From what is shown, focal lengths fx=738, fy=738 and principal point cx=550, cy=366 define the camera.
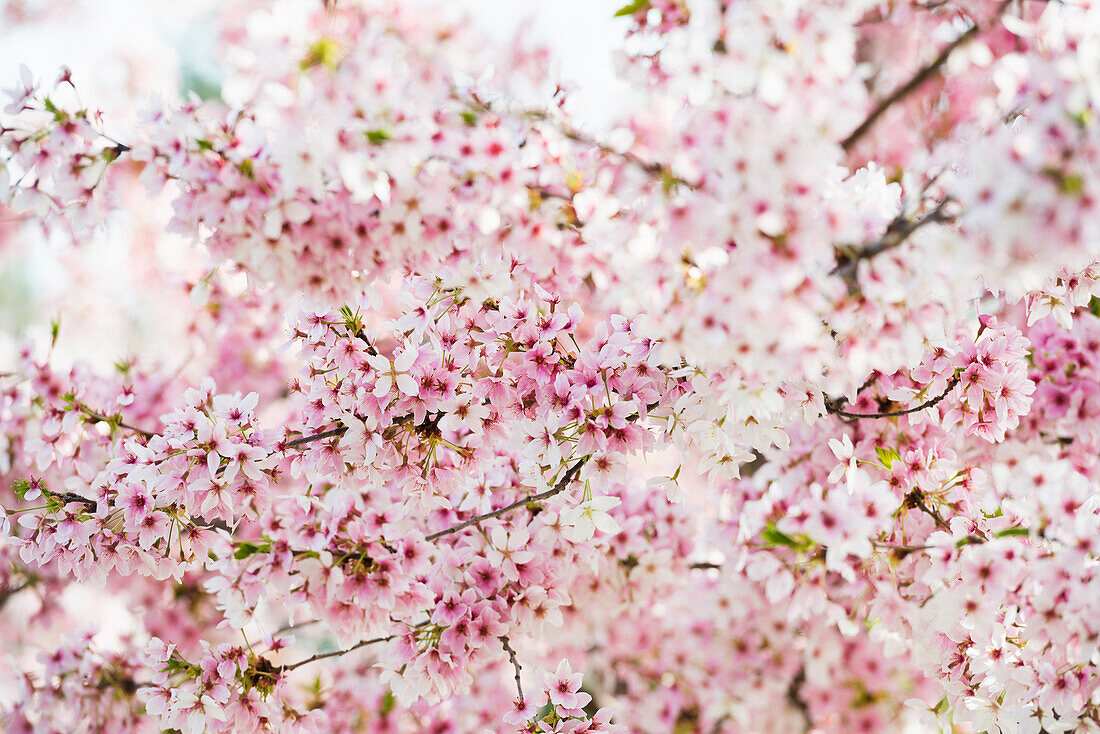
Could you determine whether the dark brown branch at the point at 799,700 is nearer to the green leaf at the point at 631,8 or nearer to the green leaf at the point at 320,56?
the green leaf at the point at 631,8

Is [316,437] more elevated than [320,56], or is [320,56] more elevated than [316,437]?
[320,56]

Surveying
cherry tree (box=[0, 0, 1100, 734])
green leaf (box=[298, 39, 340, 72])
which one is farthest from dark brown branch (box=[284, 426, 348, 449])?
green leaf (box=[298, 39, 340, 72])

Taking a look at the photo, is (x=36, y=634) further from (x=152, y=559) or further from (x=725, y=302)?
(x=725, y=302)

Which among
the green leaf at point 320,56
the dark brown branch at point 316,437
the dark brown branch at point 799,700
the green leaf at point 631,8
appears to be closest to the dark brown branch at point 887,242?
the green leaf at point 631,8

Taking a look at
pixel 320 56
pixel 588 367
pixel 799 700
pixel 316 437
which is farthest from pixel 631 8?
pixel 799 700

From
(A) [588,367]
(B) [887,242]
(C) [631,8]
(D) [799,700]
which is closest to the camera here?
(B) [887,242]

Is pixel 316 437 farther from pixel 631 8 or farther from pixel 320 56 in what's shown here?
pixel 631 8

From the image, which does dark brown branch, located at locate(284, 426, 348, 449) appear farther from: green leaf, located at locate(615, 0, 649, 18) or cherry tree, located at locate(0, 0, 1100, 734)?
green leaf, located at locate(615, 0, 649, 18)

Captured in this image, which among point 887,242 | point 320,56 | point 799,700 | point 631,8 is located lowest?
point 799,700

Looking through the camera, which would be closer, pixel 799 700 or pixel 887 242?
pixel 887 242

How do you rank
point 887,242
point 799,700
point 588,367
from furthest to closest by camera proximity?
point 799,700
point 588,367
point 887,242

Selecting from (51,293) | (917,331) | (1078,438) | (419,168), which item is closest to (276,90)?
(419,168)

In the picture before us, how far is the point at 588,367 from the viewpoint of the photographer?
74.1 inches

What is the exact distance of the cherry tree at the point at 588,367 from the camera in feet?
4.23
